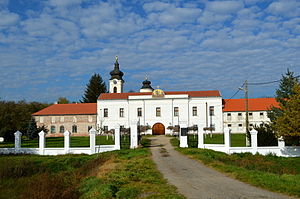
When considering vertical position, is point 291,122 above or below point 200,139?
above

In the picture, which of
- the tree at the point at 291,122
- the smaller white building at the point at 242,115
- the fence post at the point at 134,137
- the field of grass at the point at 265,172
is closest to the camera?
the field of grass at the point at 265,172

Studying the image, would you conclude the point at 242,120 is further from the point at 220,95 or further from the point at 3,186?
the point at 3,186

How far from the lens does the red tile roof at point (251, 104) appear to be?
4497 cm

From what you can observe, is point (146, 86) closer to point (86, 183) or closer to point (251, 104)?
point (251, 104)

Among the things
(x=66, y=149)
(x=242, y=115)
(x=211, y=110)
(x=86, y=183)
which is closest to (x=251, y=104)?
(x=242, y=115)

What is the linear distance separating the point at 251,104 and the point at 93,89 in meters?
40.2

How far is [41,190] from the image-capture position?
33.9ft

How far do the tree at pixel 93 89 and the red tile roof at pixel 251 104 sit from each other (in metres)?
35.2

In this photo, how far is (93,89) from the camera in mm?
73438

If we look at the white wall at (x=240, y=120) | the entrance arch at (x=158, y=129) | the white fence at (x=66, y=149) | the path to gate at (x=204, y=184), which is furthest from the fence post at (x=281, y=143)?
the white wall at (x=240, y=120)

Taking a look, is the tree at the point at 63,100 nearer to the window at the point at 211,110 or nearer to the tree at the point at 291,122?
the window at the point at 211,110

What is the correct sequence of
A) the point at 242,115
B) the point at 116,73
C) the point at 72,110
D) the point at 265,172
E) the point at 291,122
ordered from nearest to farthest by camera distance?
the point at 265,172 < the point at 291,122 < the point at 242,115 < the point at 72,110 < the point at 116,73

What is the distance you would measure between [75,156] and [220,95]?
2885cm

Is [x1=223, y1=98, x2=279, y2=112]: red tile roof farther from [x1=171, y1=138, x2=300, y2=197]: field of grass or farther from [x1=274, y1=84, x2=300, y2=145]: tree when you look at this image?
[x1=274, y1=84, x2=300, y2=145]: tree
